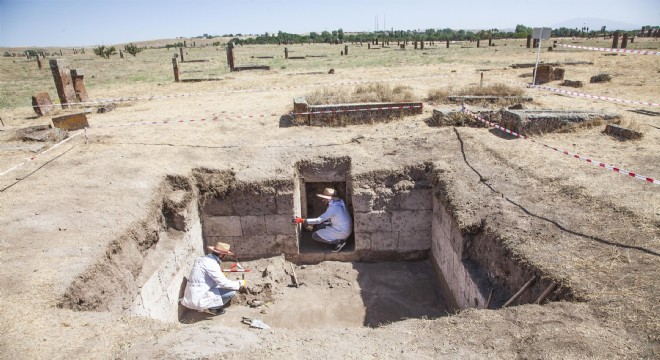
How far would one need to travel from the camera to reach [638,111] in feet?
37.1

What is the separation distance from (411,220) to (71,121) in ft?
31.7

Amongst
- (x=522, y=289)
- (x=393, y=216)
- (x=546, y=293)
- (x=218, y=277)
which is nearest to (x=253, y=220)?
(x=218, y=277)

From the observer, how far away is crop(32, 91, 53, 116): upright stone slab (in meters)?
13.9

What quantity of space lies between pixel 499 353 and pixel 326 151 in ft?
19.5

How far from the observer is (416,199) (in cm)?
Result: 809

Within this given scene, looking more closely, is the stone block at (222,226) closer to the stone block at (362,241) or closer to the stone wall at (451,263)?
the stone block at (362,241)

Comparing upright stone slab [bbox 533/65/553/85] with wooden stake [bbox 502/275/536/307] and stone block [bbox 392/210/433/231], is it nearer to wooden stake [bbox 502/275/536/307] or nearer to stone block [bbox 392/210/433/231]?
stone block [bbox 392/210/433/231]

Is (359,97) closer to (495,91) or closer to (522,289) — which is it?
(495,91)

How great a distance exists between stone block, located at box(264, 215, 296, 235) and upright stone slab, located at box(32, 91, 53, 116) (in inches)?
425

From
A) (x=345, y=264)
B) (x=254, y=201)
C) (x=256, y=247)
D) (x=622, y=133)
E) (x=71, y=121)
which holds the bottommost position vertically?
(x=345, y=264)

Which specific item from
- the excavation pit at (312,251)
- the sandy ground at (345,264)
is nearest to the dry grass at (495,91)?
the sandy ground at (345,264)

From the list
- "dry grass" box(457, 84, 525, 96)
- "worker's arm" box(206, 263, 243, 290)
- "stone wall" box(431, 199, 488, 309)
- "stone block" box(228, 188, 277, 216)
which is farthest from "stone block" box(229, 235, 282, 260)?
"dry grass" box(457, 84, 525, 96)

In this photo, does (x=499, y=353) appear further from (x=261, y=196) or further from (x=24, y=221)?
(x=24, y=221)

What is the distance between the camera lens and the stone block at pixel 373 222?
8188mm
